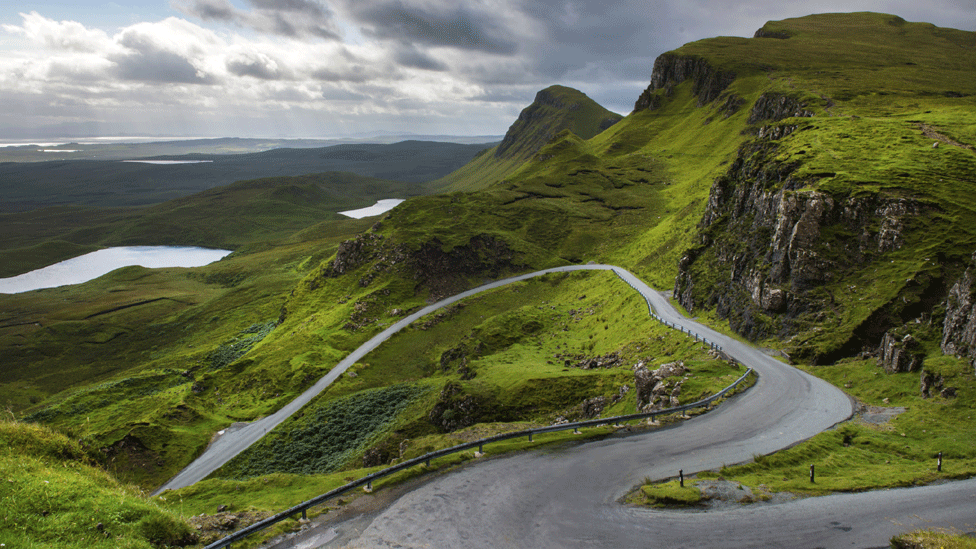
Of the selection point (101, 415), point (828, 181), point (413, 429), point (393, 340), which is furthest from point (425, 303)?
point (828, 181)

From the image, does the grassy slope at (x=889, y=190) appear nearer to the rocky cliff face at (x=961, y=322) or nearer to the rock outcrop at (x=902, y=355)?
the rock outcrop at (x=902, y=355)

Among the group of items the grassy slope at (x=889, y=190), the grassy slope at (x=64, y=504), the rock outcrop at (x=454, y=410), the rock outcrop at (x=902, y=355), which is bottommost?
the rock outcrop at (x=454, y=410)

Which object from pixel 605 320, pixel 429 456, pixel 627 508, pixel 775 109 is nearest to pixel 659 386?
pixel 627 508

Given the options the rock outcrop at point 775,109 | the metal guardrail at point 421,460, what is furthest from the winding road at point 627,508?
the rock outcrop at point 775,109

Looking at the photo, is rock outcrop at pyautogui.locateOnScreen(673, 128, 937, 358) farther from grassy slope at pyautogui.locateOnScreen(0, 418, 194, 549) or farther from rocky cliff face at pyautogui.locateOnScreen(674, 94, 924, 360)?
grassy slope at pyautogui.locateOnScreen(0, 418, 194, 549)

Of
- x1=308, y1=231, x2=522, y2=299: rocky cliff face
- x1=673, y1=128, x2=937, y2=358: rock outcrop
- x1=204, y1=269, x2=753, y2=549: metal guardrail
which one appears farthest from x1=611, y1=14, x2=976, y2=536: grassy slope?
x1=308, y1=231, x2=522, y2=299: rocky cliff face

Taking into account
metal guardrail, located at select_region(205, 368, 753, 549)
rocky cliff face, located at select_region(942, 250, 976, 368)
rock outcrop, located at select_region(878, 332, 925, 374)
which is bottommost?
metal guardrail, located at select_region(205, 368, 753, 549)

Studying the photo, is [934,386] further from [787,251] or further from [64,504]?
[64,504]
